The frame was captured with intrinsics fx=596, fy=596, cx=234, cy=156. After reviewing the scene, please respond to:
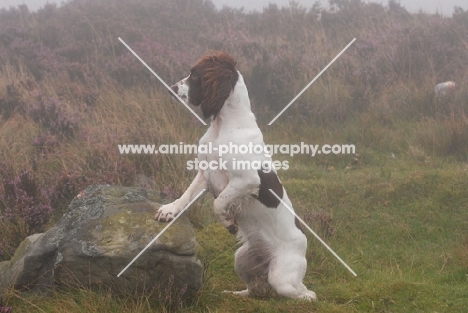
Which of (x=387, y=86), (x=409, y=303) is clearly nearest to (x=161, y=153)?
(x=409, y=303)

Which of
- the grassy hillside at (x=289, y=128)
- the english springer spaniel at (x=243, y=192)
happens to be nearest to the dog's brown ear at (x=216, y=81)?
the english springer spaniel at (x=243, y=192)

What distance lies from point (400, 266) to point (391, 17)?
10.0 m

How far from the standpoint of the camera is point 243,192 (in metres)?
3.70

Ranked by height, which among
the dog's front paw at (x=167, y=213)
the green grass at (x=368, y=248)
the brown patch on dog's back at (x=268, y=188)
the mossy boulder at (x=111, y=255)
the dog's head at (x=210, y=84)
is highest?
the dog's head at (x=210, y=84)

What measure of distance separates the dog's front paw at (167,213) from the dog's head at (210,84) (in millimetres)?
624

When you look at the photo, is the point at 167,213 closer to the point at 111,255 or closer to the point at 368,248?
the point at 111,255

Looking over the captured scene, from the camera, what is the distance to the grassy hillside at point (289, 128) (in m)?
4.70

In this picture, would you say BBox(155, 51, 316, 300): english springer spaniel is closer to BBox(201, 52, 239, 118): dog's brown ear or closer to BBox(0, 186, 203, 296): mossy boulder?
BBox(201, 52, 239, 118): dog's brown ear

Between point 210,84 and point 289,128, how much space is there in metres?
4.87

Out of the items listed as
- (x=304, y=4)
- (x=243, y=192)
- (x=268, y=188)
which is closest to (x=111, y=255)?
(x=243, y=192)

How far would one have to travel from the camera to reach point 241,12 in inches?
604

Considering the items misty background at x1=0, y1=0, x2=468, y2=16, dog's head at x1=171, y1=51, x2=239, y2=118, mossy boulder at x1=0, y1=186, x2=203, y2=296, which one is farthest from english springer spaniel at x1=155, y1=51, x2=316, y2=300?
misty background at x1=0, y1=0, x2=468, y2=16

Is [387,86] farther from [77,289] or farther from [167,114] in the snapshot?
[77,289]

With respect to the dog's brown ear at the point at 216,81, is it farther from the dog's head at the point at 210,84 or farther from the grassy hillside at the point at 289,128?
the grassy hillside at the point at 289,128
